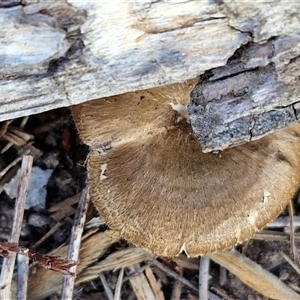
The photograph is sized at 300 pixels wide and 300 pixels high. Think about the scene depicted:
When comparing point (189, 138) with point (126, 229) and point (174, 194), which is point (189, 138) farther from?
point (126, 229)

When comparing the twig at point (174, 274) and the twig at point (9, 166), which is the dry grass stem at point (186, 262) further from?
the twig at point (9, 166)

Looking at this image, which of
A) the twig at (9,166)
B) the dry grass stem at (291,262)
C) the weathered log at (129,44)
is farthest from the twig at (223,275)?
the twig at (9,166)

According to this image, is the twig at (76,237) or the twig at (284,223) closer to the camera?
the twig at (76,237)

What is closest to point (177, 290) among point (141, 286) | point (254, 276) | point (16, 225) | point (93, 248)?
point (141, 286)

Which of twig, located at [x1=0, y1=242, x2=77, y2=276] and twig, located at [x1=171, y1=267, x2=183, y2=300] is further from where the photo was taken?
twig, located at [x1=171, y1=267, x2=183, y2=300]

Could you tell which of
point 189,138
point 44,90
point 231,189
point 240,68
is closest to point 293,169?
point 231,189

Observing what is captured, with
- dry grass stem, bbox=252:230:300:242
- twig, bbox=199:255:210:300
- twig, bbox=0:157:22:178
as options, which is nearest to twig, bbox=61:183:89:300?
twig, bbox=0:157:22:178

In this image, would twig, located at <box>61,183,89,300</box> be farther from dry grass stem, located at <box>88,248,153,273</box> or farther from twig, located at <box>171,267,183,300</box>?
twig, located at <box>171,267,183,300</box>
